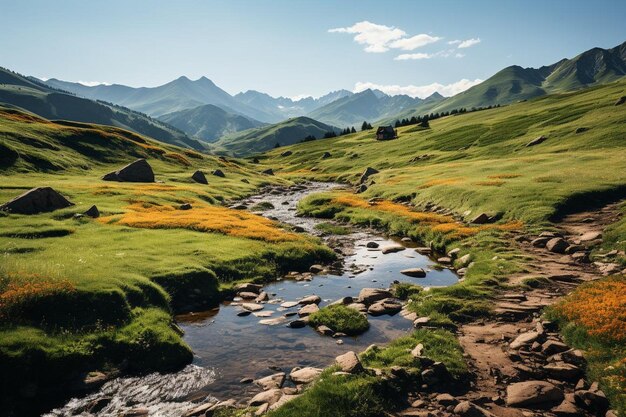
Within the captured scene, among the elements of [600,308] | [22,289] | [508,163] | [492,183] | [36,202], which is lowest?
[600,308]

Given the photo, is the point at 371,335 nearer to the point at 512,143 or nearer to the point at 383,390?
the point at 383,390

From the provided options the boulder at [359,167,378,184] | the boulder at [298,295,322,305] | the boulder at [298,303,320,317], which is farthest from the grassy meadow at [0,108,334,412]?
the boulder at [359,167,378,184]

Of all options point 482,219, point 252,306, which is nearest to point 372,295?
point 252,306

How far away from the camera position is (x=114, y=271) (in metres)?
23.4

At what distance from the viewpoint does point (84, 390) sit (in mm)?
15500

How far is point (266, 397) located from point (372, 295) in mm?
12091

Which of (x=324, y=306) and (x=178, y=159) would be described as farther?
(x=178, y=159)

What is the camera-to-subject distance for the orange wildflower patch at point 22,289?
57.7 ft

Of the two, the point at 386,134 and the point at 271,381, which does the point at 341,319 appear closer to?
the point at 271,381

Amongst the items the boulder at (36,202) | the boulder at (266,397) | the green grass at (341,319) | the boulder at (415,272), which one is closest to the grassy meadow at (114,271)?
the boulder at (36,202)

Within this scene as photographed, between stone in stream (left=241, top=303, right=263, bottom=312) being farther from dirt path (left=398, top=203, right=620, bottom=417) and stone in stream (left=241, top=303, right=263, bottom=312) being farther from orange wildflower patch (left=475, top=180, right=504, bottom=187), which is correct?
orange wildflower patch (left=475, top=180, right=504, bottom=187)

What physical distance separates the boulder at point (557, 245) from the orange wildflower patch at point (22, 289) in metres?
33.1

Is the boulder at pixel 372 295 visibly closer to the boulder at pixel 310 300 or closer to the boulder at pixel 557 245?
the boulder at pixel 310 300

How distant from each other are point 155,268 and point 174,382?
1130cm
